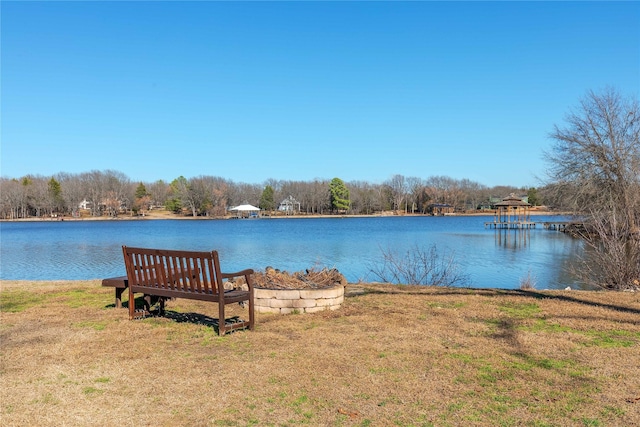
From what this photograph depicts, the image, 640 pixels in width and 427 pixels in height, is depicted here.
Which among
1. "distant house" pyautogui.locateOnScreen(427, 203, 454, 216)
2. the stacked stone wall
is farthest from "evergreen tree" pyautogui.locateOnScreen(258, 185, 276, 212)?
the stacked stone wall

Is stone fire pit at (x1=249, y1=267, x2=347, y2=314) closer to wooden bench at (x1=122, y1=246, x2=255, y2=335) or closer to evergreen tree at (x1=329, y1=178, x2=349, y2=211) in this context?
wooden bench at (x1=122, y1=246, x2=255, y2=335)

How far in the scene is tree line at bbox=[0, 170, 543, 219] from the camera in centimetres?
9738

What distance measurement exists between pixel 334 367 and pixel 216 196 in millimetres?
101777

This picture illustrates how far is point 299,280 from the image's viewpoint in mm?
7988

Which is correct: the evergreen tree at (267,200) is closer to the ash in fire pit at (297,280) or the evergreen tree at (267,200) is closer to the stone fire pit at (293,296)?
the ash in fire pit at (297,280)

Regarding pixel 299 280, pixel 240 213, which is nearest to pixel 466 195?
pixel 240 213

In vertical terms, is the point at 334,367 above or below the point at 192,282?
below

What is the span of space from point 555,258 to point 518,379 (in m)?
21.9

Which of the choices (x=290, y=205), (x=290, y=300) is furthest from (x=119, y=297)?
(x=290, y=205)

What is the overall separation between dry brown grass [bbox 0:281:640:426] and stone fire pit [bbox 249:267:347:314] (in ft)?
0.84

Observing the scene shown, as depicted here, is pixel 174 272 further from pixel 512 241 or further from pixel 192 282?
pixel 512 241

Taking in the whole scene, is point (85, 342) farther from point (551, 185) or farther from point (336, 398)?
point (551, 185)

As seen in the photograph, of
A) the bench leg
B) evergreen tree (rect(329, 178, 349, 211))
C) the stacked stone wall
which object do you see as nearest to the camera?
the stacked stone wall

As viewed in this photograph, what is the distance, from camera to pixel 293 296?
7395 millimetres
